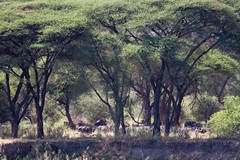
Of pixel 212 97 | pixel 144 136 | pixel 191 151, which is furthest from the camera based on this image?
pixel 212 97

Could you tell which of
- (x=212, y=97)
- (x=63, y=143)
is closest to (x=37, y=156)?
(x=63, y=143)

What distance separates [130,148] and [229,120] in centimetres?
522

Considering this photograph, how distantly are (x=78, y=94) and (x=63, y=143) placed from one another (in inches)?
601

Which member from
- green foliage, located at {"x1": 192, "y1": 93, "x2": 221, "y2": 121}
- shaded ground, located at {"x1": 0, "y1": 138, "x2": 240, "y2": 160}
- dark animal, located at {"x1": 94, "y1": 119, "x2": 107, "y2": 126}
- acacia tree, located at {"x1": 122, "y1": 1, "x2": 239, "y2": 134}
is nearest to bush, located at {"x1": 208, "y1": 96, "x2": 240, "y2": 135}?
shaded ground, located at {"x1": 0, "y1": 138, "x2": 240, "y2": 160}

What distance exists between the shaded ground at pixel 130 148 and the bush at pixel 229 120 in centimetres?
194

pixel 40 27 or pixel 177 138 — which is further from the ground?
pixel 40 27

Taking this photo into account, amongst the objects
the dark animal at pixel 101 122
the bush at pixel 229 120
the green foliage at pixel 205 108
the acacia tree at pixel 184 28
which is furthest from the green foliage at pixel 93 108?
the bush at pixel 229 120

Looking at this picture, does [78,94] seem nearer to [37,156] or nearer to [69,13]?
[69,13]

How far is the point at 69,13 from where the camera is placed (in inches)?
1252

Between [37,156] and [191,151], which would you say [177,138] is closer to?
[191,151]

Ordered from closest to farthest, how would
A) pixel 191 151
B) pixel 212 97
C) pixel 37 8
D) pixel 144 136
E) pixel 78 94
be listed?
1. pixel 191 151
2. pixel 144 136
3. pixel 37 8
4. pixel 78 94
5. pixel 212 97

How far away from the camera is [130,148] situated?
28781 mm

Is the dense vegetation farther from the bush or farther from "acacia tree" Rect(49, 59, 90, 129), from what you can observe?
"acacia tree" Rect(49, 59, 90, 129)

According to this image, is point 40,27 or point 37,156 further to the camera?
point 40,27
